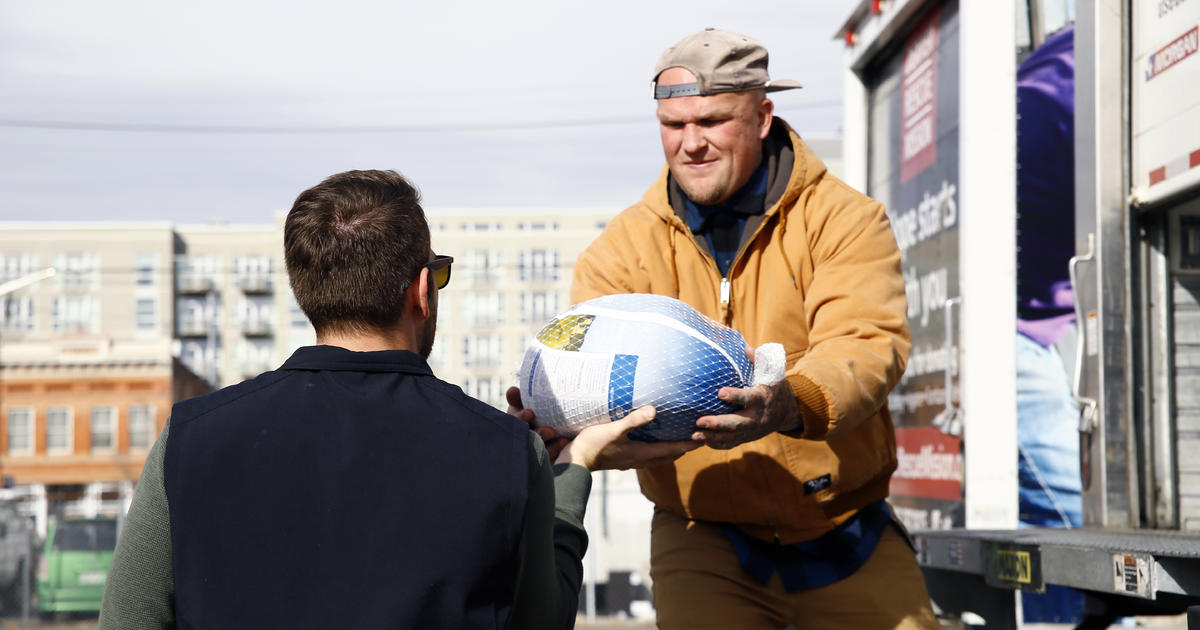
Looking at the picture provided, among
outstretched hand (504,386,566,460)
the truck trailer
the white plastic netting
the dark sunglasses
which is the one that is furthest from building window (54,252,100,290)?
the dark sunglasses

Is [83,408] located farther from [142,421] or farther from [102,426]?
[142,421]

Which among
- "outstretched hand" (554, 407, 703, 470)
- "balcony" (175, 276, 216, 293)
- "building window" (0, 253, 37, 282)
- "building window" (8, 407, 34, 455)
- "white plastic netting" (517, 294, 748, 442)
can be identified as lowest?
"building window" (8, 407, 34, 455)

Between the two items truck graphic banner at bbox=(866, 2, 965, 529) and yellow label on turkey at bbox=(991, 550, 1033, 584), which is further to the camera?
truck graphic banner at bbox=(866, 2, 965, 529)

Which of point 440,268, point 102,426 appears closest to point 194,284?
point 102,426

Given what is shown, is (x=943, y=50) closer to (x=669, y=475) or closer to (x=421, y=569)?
(x=669, y=475)

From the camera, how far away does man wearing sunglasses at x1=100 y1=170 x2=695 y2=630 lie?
2.12 meters

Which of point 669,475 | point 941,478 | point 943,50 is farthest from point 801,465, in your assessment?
point 943,50

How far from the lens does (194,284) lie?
9738cm

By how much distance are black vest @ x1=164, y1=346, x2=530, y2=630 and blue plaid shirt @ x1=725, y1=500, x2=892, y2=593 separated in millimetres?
1526

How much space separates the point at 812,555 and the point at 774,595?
0.15 metres

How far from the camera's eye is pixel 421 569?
A: 2.12 m

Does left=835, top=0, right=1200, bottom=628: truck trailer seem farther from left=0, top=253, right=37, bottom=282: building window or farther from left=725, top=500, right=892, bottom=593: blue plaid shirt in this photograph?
left=0, top=253, right=37, bottom=282: building window

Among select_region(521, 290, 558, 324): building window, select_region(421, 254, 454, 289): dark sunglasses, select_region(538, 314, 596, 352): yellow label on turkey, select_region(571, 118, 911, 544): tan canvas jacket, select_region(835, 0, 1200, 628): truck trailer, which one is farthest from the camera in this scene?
select_region(521, 290, 558, 324): building window

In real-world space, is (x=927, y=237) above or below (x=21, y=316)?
below
